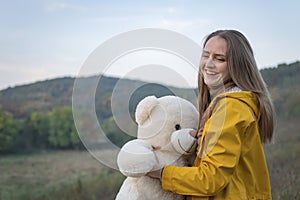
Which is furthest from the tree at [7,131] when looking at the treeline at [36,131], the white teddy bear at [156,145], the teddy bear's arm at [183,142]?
the teddy bear's arm at [183,142]

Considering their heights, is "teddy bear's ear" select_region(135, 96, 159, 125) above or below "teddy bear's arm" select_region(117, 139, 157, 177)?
above

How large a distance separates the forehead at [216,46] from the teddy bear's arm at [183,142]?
25cm

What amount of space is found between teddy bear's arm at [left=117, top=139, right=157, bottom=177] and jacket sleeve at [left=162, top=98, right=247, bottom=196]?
0.11 m

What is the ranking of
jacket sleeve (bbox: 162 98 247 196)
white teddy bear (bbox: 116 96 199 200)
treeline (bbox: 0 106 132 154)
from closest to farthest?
jacket sleeve (bbox: 162 98 247 196)
white teddy bear (bbox: 116 96 199 200)
treeline (bbox: 0 106 132 154)

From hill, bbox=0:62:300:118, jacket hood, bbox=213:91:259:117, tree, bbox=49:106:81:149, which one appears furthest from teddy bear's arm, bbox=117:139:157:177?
tree, bbox=49:106:81:149

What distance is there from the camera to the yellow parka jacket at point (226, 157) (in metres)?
1.06

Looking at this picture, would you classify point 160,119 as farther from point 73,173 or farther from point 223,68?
point 73,173

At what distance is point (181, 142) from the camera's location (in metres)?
1.21

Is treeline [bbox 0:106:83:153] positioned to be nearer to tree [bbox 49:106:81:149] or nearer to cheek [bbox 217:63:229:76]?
tree [bbox 49:106:81:149]

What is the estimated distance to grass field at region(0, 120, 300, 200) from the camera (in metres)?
2.87

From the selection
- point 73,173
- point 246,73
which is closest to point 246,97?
point 246,73

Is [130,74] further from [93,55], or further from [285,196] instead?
[285,196]

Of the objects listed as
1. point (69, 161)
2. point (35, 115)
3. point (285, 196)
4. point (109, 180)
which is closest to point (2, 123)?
point (35, 115)

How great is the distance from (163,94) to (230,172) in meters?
0.38
